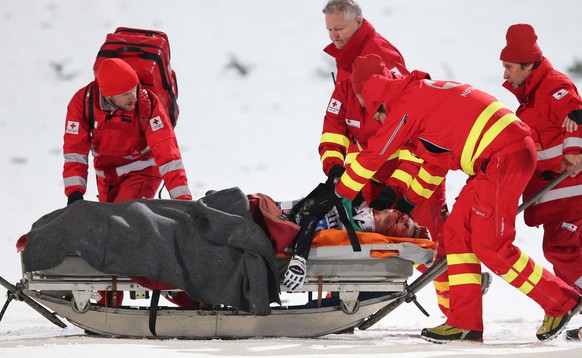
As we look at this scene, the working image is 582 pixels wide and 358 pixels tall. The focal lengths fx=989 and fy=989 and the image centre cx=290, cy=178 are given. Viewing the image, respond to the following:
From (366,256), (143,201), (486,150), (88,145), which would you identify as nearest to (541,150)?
(486,150)

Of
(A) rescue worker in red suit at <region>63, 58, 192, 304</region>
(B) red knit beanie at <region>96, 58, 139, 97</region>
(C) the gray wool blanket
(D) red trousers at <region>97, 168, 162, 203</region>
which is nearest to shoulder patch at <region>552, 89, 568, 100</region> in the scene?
(C) the gray wool blanket

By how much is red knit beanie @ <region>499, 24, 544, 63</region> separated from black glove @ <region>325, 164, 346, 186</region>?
3.50ft

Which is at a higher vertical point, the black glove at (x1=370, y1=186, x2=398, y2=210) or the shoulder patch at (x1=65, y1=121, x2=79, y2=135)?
the shoulder patch at (x1=65, y1=121, x2=79, y2=135)

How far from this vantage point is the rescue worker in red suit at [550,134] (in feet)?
16.9

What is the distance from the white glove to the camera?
4484 millimetres

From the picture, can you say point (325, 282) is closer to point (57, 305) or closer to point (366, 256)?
point (366, 256)

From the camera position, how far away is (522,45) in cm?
516

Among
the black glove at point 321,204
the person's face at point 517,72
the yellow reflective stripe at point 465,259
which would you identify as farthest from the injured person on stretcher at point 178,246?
the person's face at point 517,72

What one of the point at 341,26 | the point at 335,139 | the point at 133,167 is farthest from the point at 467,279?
the point at 133,167

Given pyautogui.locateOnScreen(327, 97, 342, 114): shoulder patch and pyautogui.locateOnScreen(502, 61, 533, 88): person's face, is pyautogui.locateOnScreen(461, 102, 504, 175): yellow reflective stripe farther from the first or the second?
pyautogui.locateOnScreen(327, 97, 342, 114): shoulder patch

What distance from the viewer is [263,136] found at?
31.9ft

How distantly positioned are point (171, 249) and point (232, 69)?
239 inches

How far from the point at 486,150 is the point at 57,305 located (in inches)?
82.8

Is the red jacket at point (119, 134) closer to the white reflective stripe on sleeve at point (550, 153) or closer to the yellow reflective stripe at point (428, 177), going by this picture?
the yellow reflective stripe at point (428, 177)
